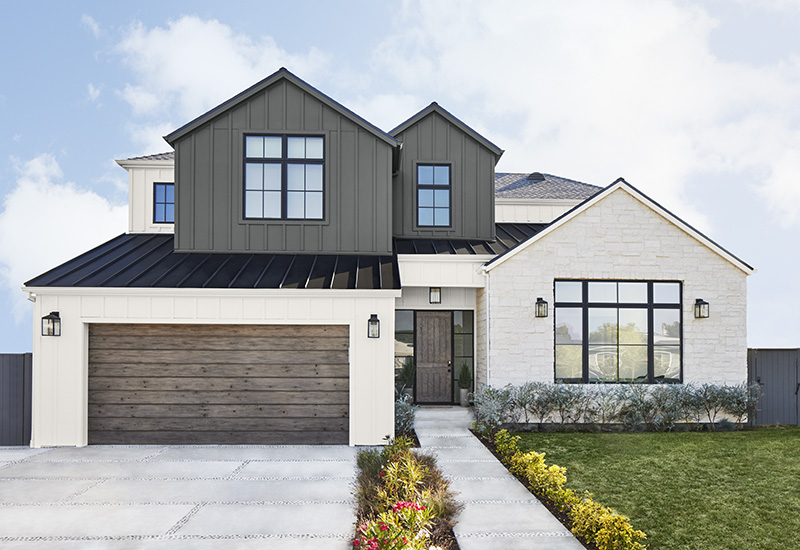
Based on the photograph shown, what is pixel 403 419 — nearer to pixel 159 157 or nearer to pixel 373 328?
pixel 373 328

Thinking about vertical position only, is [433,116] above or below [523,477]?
above

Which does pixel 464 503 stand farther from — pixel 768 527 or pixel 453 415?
pixel 453 415

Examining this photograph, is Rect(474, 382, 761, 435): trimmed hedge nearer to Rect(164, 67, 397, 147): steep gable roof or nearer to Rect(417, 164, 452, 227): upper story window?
Rect(417, 164, 452, 227): upper story window

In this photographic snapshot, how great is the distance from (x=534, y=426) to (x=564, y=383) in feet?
3.50

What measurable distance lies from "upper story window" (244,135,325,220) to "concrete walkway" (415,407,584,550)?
5343 millimetres

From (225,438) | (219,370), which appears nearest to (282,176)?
(219,370)

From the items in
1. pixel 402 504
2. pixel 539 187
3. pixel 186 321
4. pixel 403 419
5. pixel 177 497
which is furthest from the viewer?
pixel 539 187

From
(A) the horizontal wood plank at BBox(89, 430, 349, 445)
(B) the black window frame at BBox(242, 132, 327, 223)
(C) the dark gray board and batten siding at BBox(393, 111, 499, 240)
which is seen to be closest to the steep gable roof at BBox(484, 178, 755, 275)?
(C) the dark gray board and batten siding at BBox(393, 111, 499, 240)

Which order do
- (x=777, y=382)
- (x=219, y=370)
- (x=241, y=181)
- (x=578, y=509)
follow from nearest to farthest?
(x=578, y=509), (x=219, y=370), (x=241, y=181), (x=777, y=382)

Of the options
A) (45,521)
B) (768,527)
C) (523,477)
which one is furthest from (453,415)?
(45,521)

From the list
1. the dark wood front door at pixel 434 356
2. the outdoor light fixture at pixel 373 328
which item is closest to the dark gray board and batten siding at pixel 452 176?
the dark wood front door at pixel 434 356

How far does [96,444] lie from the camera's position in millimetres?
10078

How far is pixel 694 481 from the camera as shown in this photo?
25.9ft

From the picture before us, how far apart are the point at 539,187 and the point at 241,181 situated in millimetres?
9155
